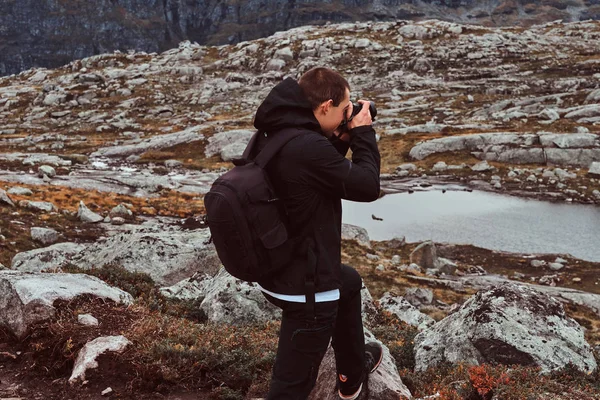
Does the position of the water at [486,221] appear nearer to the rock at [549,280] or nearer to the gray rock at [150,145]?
the rock at [549,280]

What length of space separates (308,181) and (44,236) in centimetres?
2720

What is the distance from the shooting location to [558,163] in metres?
62.3

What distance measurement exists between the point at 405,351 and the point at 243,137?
68.1m

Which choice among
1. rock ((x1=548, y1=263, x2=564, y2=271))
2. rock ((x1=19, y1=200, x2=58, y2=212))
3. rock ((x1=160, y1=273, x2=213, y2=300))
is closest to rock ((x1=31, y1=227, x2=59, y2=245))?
rock ((x1=19, y1=200, x2=58, y2=212))

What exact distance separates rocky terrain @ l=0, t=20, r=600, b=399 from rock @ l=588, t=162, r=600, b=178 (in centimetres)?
23

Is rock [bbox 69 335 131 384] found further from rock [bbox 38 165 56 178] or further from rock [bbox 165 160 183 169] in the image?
rock [bbox 165 160 183 169]

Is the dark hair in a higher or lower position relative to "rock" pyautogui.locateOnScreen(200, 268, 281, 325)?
higher

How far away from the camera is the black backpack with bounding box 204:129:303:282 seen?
183 inches

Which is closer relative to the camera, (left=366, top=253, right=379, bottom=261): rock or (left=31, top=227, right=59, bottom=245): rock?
(left=31, top=227, right=59, bottom=245): rock

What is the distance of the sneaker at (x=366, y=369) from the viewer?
20.5 ft

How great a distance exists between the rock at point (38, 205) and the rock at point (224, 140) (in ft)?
129

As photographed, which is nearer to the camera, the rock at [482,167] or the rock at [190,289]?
the rock at [190,289]

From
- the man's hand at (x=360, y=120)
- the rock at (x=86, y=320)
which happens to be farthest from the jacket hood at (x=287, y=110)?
the rock at (x=86, y=320)

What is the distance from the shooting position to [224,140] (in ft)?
250
